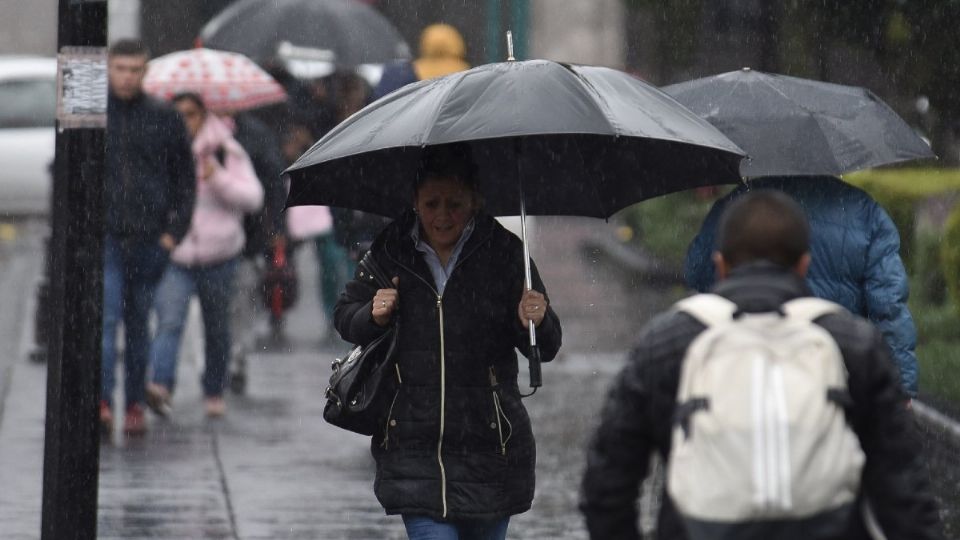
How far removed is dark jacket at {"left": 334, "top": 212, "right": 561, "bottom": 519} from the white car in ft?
61.0

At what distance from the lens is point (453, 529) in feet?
17.4

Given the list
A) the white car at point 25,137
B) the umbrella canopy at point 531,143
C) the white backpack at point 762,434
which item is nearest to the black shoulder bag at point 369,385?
the umbrella canopy at point 531,143

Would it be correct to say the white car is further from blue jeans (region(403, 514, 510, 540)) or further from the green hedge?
blue jeans (region(403, 514, 510, 540))

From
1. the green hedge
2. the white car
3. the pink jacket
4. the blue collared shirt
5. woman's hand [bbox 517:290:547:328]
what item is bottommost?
the white car

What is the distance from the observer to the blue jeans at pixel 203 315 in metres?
10.5

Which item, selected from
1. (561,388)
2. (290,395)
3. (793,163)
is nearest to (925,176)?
(561,388)

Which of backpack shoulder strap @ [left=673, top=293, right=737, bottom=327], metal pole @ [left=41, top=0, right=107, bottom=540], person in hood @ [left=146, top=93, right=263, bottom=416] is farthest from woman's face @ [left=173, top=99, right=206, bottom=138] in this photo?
backpack shoulder strap @ [left=673, top=293, right=737, bottom=327]

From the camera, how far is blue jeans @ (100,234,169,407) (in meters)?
10.1

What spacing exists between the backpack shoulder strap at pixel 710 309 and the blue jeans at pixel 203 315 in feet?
23.2

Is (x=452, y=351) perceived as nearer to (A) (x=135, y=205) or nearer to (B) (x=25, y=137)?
(A) (x=135, y=205)

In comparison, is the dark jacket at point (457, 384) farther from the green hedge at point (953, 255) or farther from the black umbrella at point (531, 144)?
the green hedge at point (953, 255)

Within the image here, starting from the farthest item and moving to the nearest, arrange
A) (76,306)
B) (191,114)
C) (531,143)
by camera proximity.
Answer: (191,114), (76,306), (531,143)

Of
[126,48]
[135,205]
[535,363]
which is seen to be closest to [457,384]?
[535,363]

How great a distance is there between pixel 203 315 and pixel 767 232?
7564mm
